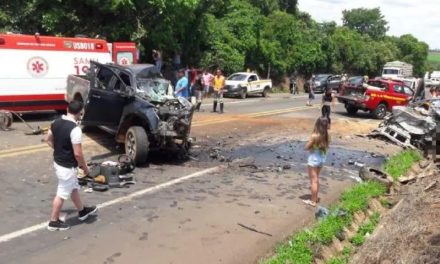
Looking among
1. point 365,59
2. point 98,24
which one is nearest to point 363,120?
point 98,24

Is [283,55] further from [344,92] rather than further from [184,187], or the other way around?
[184,187]

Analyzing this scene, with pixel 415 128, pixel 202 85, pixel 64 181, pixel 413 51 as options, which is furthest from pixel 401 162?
pixel 413 51

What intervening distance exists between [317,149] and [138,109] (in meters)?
4.14

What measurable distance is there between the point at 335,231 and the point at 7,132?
989cm

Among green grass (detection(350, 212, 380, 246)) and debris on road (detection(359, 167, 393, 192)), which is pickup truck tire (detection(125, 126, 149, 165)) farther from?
→ green grass (detection(350, 212, 380, 246))

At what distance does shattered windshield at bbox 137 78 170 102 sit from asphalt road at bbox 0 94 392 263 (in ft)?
4.41

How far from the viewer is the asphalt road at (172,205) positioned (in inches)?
251

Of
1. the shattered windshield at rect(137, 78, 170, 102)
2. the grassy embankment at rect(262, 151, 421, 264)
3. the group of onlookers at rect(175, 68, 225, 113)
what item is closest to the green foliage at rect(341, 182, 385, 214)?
the grassy embankment at rect(262, 151, 421, 264)

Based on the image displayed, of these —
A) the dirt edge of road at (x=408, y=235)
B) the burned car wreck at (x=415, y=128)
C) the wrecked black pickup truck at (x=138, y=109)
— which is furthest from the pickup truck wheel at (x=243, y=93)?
the dirt edge of road at (x=408, y=235)

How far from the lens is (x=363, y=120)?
2331 centimetres

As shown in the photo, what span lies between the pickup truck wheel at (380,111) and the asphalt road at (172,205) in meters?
10.1

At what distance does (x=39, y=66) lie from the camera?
53.3 ft

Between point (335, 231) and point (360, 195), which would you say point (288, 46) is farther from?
point (335, 231)

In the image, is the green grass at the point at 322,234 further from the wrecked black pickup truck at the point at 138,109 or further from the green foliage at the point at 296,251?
the wrecked black pickup truck at the point at 138,109
